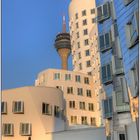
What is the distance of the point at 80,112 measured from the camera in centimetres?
6097

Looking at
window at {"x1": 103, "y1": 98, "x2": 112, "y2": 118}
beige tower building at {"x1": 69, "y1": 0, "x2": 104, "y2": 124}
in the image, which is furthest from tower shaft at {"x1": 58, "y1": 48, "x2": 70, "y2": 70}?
window at {"x1": 103, "y1": 98, "x2": 112, "y2": 118}

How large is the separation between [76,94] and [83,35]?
17239mm

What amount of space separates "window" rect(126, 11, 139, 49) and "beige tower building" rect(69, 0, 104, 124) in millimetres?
41971

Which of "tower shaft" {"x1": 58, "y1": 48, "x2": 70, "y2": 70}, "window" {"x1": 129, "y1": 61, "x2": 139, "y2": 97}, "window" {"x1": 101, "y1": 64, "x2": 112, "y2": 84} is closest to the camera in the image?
"window" {"x1": 129, "y1": 61, "x2": 139, "y2": 97}

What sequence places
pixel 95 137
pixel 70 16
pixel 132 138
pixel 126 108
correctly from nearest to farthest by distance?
pixel 132 138
pixel 126 108
pixel 95 137
pixel 70 16

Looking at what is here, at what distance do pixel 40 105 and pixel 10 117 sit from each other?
351 cm

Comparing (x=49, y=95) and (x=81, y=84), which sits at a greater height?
(x=81, y=84)

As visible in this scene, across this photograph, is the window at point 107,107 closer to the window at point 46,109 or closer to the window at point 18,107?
the window at point 46,109

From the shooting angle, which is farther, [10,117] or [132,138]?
[10,117]

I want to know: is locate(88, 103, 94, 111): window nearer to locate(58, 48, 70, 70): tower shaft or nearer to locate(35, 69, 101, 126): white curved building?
locate(35, 69, 101, 126): white curved building

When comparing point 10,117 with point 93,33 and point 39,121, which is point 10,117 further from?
point 93,33

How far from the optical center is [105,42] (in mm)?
28125

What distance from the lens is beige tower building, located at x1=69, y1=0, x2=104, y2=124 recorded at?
223 ft

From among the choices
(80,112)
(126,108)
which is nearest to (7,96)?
(126,108)
